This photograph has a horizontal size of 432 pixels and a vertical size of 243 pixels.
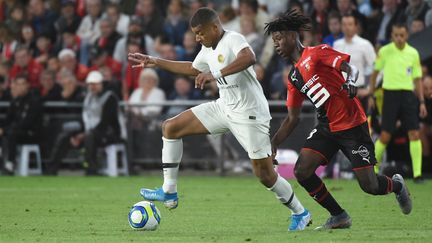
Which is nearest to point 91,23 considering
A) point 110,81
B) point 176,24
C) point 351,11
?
point 176,24

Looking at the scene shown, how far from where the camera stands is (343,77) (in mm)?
11023

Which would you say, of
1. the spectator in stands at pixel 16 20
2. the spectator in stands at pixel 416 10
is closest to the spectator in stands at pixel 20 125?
the spectator in stands at pixel 16 20

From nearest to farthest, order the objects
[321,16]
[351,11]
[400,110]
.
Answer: [400,110], [351,11], [321,16]

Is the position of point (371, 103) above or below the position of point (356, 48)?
below

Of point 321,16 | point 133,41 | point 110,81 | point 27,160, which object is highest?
point 321,16

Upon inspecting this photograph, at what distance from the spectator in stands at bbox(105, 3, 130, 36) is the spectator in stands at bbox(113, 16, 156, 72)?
0.64 metres

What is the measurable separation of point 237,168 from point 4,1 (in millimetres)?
8847

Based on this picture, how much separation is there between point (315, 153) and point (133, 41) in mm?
11932

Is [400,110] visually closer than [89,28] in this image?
Yes

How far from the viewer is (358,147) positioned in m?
10.9

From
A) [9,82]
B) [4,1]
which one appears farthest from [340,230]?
[4,1]

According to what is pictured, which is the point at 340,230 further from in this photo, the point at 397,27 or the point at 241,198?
the point at 397,27

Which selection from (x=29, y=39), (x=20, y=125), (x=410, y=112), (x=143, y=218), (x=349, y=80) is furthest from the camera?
(x=29, y=39)

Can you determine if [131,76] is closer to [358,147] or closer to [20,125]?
[20,125]
